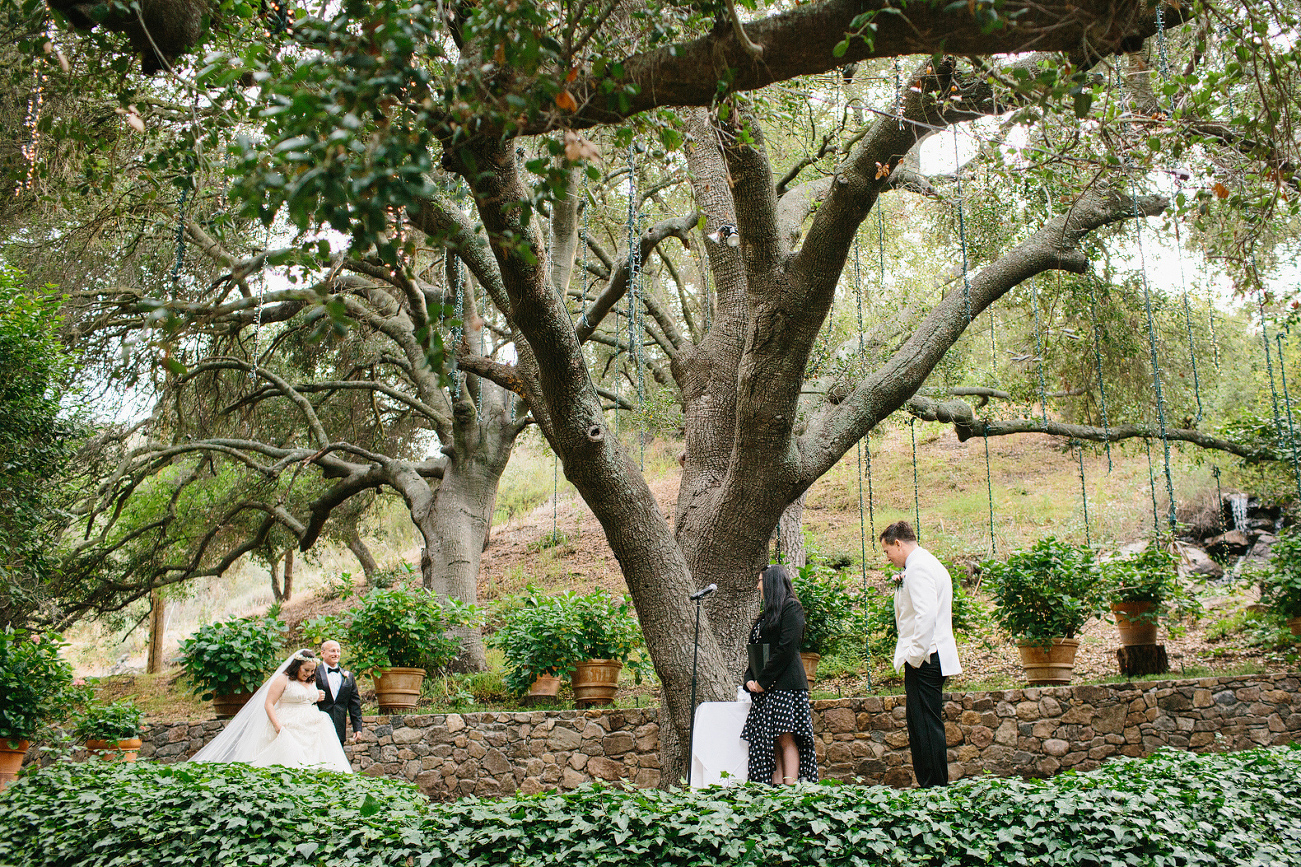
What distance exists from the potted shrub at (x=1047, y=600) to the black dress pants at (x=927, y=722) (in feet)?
8.54

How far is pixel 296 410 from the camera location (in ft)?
42.3

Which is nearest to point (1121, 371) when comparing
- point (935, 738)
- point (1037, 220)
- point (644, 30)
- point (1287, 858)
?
point (1037, 220)

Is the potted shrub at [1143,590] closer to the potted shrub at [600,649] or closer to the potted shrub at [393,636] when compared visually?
the potted shrub at [600,649]

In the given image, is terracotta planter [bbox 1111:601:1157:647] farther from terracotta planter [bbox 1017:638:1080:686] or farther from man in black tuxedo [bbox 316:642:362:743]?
man in black tuxedo [bbox 316:642:362:743]

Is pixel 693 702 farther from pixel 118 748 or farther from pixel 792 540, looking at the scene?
pixel 118 748

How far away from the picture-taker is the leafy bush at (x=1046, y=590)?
6.90 meters

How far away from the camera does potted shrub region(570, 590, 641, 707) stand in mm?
7578

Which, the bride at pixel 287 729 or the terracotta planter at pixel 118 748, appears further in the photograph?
the terracotta planter at pixel 118 748

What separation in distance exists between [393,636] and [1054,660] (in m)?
5.70

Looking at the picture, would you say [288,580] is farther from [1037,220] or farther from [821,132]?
[1037,220]

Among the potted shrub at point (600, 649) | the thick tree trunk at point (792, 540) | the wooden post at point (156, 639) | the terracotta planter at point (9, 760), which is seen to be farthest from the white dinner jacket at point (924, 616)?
the wooden post at point (156, 639)

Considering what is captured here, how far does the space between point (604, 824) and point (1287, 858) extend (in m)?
2.68

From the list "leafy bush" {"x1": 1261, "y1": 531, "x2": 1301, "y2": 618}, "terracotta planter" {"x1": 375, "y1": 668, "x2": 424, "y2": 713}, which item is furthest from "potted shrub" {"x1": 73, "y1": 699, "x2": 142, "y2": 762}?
"leafy bush" {"x1": 1261, "y1": 531, "x2": 1301, "y2": 618}

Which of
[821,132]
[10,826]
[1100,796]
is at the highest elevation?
[821,132]
